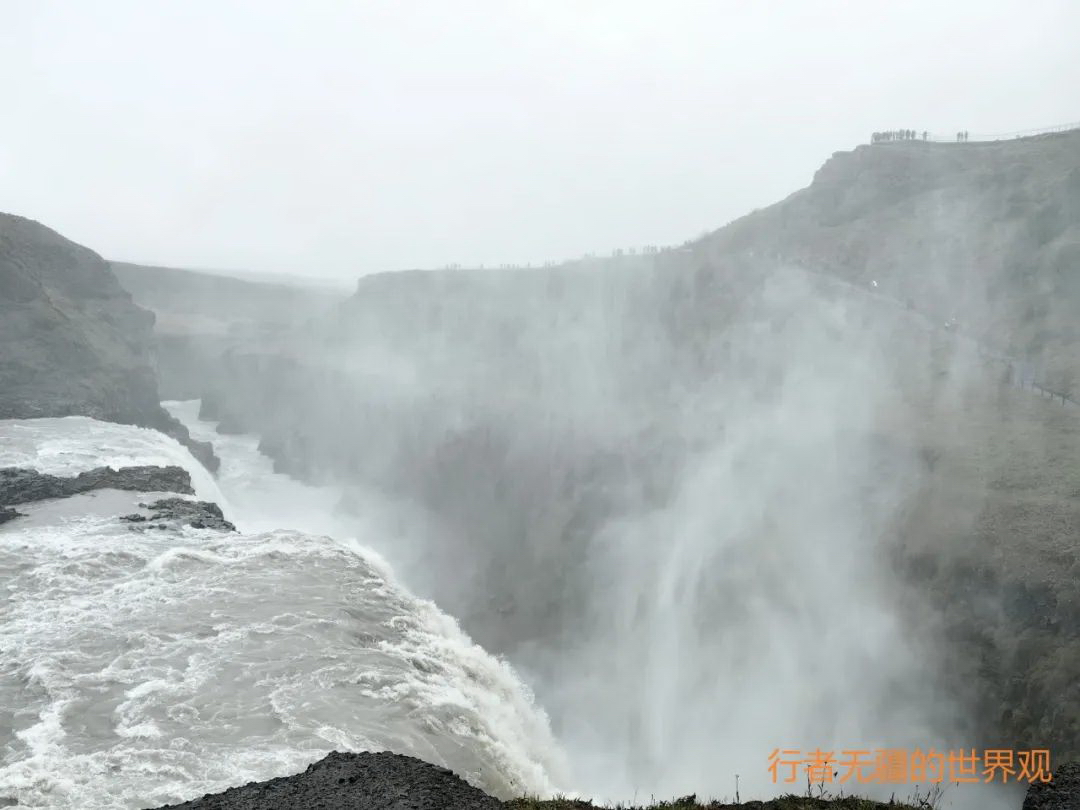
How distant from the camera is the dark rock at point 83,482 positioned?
79.8 ft

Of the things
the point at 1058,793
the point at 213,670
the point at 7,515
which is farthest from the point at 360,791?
the point at 7,515

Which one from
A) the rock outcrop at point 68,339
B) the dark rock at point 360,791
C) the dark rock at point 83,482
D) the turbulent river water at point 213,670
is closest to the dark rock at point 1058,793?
the dark rock at point 360,791

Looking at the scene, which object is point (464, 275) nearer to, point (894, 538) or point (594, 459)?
point (594, 459)

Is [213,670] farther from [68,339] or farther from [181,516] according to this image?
[68,339]

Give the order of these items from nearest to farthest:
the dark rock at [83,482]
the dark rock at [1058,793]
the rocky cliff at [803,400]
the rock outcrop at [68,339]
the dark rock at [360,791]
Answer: the dark rock at [360,791] < the dark rock at [1058,793] < the rocky cliff at [803,400] < the dark rock at [83,482] < the rock outcrop at [68,339]

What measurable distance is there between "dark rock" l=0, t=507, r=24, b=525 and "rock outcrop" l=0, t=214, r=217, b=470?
57.2 ft

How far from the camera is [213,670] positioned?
14539 mm

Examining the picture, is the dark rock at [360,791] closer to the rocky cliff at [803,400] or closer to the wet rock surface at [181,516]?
the rocky cliff at [803,400]

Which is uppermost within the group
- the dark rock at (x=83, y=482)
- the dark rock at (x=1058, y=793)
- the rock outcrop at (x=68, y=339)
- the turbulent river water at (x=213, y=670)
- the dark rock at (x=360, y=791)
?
the rock outcrop at (x=68, y=339)

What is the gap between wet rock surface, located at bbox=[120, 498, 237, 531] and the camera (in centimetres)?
2220

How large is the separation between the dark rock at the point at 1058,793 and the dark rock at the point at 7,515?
2519 cm

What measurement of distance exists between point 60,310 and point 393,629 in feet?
126

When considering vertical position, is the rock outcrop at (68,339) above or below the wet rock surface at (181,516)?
above

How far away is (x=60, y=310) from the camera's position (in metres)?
44.4
